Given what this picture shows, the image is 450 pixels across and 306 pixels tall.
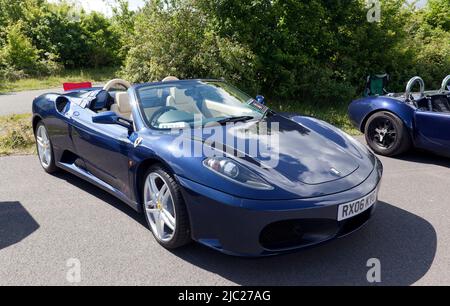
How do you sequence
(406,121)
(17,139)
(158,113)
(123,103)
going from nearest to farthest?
(158,113) < (123,103) < (406,121) < (17,139)

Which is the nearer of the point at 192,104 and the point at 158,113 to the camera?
the point at 158,113

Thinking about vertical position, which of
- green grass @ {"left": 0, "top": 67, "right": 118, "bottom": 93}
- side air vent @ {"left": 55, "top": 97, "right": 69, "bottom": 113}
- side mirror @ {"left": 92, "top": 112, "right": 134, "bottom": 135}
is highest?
side mirror @ {"left": 92, "top": 112, "right": 134, "bottom": 135}

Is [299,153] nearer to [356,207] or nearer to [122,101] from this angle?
[356,207]

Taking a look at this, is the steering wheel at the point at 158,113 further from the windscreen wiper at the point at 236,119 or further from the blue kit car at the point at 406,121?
the blue kit car at the point at 406,121

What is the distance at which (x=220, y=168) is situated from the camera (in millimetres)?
2660

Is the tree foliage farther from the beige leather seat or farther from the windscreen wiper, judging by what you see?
the windscreen wiper

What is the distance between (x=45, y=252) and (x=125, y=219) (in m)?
0.73

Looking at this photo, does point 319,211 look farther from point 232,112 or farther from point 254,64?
point 254,64

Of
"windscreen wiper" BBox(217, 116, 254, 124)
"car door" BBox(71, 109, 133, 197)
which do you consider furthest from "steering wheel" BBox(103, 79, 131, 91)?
"windscreen wiper" BBox(217, 116, 254, 124)

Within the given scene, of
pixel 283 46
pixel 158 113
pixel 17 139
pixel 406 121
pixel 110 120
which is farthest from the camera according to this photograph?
pixel 283 46

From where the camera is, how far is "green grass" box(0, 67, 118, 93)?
576 inches

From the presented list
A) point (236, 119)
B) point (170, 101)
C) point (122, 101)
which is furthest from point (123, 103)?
point (236, 119)

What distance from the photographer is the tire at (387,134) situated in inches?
201

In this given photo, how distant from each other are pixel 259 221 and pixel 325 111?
6.15 metres
